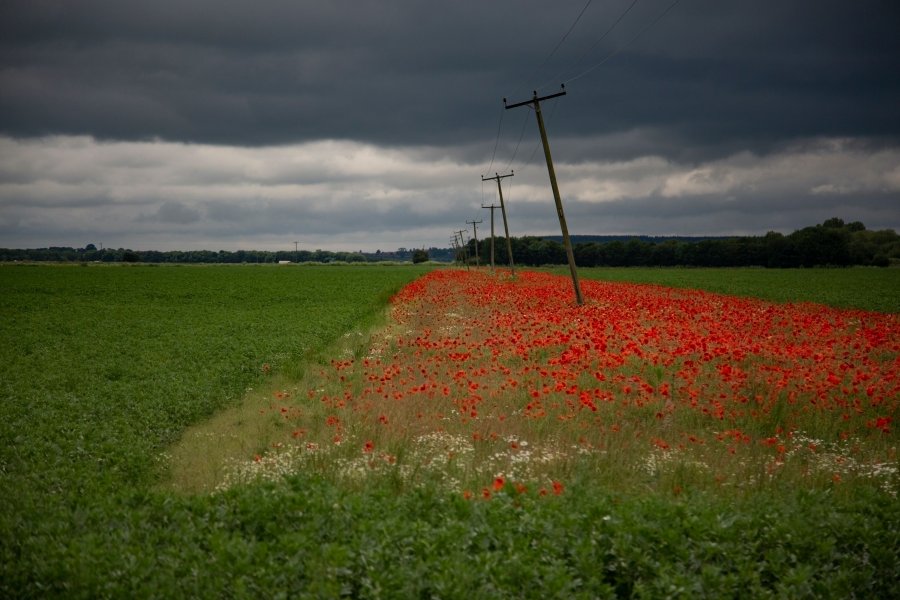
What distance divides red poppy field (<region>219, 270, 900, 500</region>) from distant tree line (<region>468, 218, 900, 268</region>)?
97.5 meters

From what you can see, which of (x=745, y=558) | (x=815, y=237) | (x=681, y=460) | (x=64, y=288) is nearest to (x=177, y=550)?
(x=745, y=558)

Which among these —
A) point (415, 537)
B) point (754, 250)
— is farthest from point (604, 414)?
point (754, 250)

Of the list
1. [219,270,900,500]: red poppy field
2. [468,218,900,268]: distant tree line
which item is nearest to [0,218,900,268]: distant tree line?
[468,218,900,268]: distant tree line

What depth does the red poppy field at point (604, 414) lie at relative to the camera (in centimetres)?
766

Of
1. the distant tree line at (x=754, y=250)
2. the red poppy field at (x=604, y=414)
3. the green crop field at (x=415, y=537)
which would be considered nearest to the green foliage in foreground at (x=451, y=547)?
the green crop field at (x=415, y=537)

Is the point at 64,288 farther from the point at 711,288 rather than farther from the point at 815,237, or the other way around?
the point at 815,237

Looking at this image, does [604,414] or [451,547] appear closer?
[451,547]

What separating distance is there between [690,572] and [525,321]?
1380cm

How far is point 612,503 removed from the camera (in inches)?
245

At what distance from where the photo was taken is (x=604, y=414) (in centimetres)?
1002

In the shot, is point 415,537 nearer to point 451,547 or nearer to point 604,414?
point 451,547

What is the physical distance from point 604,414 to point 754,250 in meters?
119

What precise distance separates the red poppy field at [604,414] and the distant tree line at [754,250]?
9752cm

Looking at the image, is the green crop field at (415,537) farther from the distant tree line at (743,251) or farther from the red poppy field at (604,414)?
the distant tree line at (743,251)
